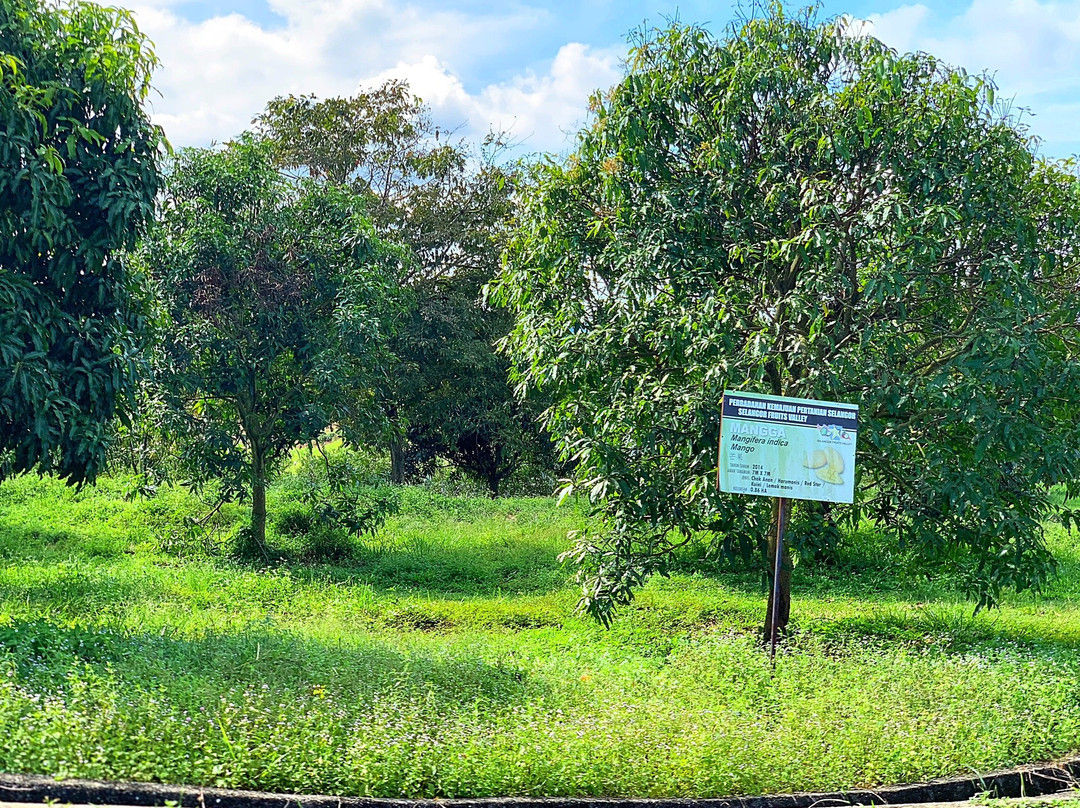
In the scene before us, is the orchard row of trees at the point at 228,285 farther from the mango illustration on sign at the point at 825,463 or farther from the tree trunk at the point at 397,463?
the mango illustration on sign at the point at 825,463

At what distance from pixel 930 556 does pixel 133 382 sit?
6.57 meters

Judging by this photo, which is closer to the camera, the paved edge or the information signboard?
the paved edge

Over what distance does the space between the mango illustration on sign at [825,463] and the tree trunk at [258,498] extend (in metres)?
7.66

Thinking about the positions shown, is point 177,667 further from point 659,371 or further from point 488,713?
point 659,371

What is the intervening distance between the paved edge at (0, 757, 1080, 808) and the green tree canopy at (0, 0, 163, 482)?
3.19 m

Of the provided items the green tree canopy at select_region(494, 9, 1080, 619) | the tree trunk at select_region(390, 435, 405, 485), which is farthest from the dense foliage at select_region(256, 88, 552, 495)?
the green tree canopy at select_region(494, 9, 1080, 619)

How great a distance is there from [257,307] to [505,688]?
7.70 m

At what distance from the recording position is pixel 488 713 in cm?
481

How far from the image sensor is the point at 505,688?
537 centimetres

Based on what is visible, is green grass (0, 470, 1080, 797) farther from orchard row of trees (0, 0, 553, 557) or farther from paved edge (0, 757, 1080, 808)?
orchard row of trees (0, 0, 553, 557)

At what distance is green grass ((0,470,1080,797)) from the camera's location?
408 centimetres

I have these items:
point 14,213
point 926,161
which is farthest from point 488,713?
point 926,161

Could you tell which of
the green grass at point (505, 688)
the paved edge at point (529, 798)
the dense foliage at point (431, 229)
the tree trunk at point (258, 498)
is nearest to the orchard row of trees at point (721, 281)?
the green grass at point (505, 688)

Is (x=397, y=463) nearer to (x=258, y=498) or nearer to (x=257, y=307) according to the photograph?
→ (x=258, y=498)
